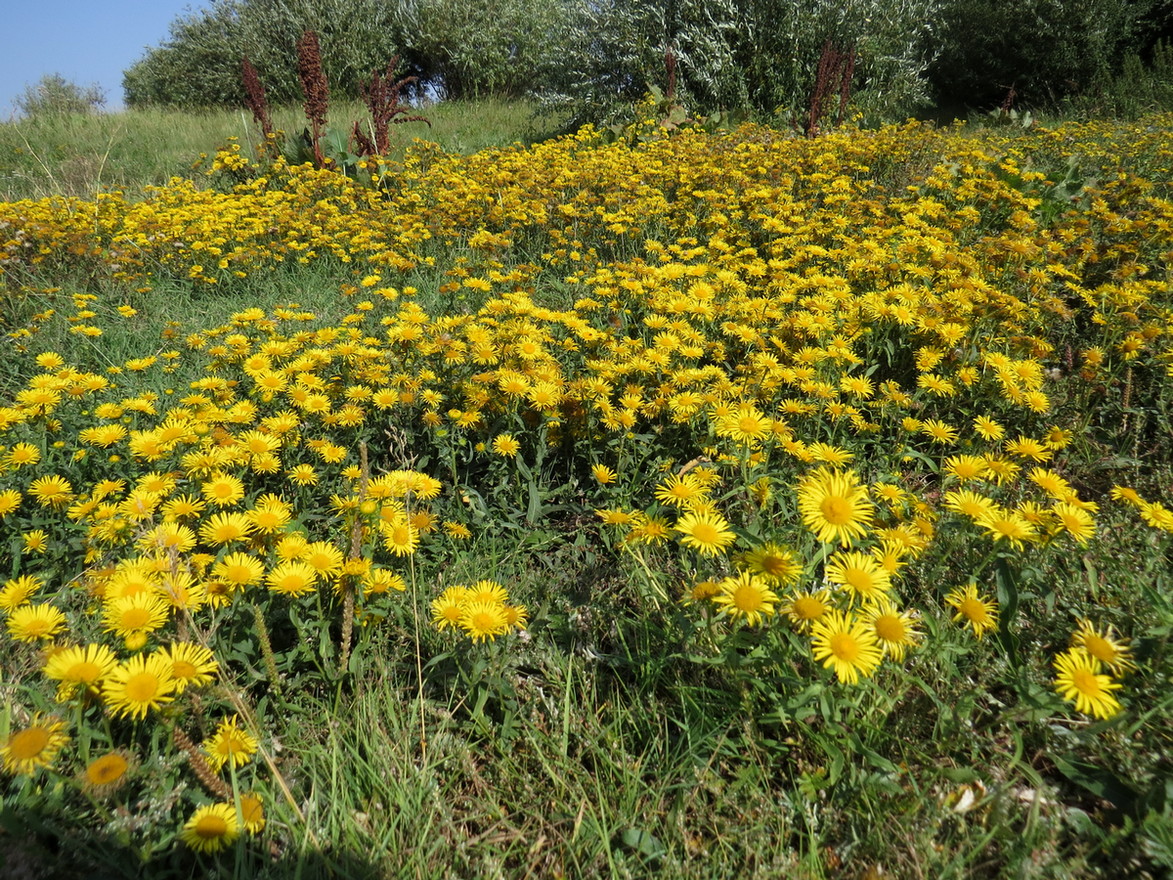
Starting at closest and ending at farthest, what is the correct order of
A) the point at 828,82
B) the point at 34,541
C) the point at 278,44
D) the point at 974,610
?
the point at 974,610 → the point at 34,541 → the point at 828,82 → the point at 278,44

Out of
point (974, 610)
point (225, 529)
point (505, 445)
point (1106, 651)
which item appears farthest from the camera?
point (505, 445)

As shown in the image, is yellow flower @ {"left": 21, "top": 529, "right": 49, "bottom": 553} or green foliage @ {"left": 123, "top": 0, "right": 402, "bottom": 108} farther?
green foliage @ {"left": 123, "top": 0, "right": 402, "bottom": 108}

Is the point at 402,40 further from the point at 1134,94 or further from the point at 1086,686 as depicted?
the point at 1086,686

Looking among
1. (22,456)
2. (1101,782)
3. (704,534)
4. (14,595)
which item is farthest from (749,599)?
(22,456)

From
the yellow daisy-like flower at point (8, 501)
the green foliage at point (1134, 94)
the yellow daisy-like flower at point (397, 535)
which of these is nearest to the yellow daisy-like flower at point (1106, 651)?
the yellow daisy-like flower at point (397, 535)

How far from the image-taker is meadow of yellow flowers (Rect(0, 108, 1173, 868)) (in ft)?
4.38

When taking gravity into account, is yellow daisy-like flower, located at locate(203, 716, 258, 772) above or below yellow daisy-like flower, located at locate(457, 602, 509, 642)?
below

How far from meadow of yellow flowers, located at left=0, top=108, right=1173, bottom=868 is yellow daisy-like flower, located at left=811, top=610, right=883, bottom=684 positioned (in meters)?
0.01

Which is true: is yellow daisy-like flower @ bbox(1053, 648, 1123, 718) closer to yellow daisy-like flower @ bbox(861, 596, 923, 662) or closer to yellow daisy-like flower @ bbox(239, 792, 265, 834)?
yellow daisy-like flower @ bbox(861, 596, 923, 662)

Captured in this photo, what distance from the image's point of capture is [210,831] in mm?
1107

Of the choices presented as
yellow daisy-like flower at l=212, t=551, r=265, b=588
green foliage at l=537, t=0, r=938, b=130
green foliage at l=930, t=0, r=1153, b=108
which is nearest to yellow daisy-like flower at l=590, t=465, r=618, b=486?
yellow daisy-like flower at l=212, t=551, r=265, b=588

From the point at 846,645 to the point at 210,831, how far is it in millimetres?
1214

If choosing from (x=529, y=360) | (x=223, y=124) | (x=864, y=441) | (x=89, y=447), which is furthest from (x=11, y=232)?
(x=223, y=124)

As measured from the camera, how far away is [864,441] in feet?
7.74
